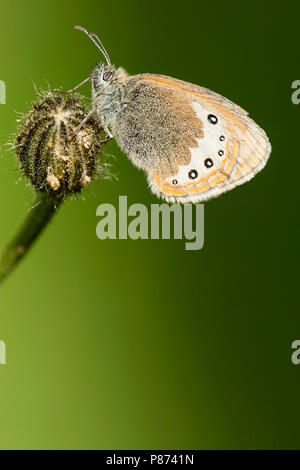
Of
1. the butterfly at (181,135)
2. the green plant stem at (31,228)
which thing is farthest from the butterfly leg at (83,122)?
the butterfly at (181,135)

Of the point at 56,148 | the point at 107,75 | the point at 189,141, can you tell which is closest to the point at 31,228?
the point at 56,148

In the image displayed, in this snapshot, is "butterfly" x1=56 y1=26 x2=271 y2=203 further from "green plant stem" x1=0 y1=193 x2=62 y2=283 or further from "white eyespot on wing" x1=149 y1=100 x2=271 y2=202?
"green plant stem" x1=0 y1=193 x2=62 y2=283

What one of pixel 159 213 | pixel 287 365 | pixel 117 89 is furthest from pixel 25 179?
pixel 287 365

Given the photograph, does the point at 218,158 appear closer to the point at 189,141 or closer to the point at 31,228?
the point at 189,141

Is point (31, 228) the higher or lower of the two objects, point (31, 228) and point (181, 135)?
the lower

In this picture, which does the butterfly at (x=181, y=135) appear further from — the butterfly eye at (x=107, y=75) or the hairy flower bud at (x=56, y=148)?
the hairy flower bud at (x=56, y=148)

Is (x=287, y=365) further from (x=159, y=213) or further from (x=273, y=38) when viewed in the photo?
(x=273, y=38)
